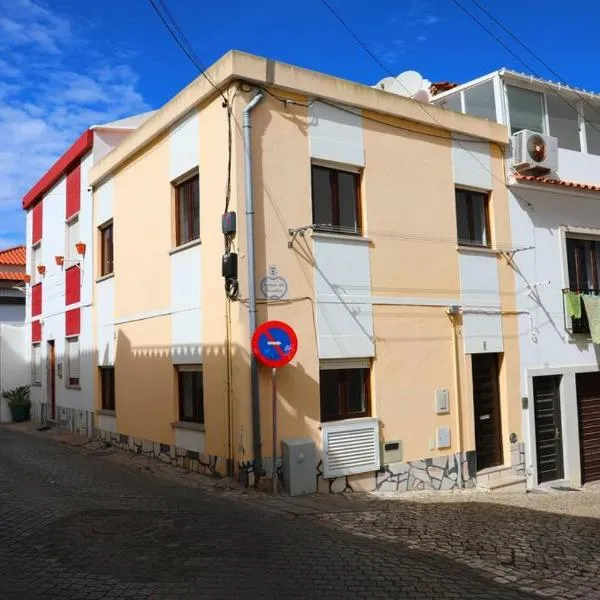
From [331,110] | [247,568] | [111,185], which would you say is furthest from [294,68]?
[247,568]

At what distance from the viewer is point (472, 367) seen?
1202 centimetres

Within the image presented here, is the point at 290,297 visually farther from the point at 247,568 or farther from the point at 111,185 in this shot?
the point at 111,185

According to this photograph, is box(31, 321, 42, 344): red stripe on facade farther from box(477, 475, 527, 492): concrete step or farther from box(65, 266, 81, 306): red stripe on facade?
box(477, 475, 527, 492): concrete step

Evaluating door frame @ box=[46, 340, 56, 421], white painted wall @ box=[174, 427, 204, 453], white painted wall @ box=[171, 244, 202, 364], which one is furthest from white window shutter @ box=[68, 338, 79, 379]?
white painted wall @ box=[174, 427, 204, 453]

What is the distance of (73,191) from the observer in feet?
52.2

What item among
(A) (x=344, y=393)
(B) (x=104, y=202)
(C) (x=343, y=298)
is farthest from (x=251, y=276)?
(B) (x=104, y=202)

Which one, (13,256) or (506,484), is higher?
(13,256)

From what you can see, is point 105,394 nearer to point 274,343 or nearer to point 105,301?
point 105,301

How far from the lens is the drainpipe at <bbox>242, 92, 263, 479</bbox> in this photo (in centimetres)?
905

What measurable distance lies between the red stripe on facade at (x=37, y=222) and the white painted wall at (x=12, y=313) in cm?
401

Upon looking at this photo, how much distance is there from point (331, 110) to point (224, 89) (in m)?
1.83

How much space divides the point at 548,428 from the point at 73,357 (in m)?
10.9

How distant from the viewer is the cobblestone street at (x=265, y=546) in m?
5.28

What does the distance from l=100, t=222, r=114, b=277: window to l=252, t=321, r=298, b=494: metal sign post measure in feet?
21.2
